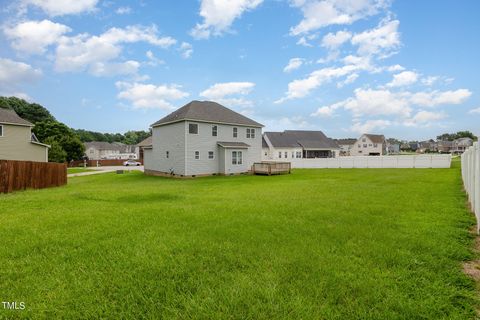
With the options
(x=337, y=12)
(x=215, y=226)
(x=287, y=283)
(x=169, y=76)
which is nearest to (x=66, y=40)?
(x=169, y=76)

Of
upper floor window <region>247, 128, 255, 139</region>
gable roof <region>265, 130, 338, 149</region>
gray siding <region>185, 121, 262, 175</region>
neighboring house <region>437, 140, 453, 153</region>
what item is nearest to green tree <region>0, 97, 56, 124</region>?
gable roof <region>265, 130, 338, 149</region>

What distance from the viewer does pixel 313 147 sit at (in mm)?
54344

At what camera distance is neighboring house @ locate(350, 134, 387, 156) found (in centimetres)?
7281

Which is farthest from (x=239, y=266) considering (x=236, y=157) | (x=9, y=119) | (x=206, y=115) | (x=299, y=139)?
(x=299, y=139)

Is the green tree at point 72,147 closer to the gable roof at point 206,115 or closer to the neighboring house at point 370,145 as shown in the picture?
the gable roof at point 206,115

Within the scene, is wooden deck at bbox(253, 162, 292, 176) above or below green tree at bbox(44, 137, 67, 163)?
below

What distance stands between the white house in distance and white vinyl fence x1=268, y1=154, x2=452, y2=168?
10267 mm

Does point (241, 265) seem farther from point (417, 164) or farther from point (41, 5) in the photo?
point (417, 164)

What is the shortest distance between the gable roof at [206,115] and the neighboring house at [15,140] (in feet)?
37.5

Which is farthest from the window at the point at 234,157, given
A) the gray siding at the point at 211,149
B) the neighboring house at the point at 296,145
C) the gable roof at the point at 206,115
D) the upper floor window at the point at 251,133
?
the neighboring house at the point at 296,145

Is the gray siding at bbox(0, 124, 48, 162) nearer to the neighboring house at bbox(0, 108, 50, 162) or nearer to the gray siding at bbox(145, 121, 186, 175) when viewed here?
the neighboring house at bbox(0, 108, 50, 162)

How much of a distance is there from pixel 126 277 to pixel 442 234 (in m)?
5.74

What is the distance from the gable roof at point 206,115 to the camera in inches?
955

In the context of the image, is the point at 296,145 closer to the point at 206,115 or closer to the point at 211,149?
the point at 211,149
